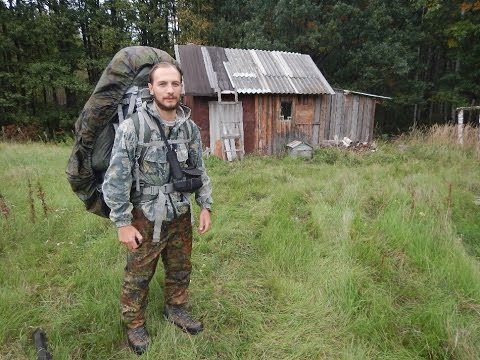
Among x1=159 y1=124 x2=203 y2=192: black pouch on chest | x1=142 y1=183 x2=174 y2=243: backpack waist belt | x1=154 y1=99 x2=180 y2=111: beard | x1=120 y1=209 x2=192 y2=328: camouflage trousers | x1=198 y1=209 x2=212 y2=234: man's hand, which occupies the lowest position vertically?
x1=120 y1=209 x2=192 y2=328: camouflage trousers

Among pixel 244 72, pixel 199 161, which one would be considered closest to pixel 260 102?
pixel 244 72

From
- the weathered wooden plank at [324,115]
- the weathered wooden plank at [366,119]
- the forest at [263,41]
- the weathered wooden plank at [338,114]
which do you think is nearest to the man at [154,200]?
the weathered wooden plank at [324,115]

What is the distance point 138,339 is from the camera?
2221mm

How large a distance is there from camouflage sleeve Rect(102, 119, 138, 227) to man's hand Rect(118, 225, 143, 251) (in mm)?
42

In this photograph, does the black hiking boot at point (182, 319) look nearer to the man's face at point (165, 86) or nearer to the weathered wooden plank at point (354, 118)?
the man's face at point (165, 86)

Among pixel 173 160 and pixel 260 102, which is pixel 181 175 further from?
pixel 260 102

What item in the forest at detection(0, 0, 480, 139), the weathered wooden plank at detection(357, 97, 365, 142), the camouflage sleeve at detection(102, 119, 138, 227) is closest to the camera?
the camouflage sleeve at detection(102, 119, 138, 227)

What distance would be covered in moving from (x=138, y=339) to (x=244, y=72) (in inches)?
338

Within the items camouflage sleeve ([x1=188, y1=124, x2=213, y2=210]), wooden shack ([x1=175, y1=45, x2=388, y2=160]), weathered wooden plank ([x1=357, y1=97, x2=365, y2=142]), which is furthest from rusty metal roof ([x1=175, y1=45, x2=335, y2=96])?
camouflage sleeve ([x1=188, y1=124, x2=213, y2=210])

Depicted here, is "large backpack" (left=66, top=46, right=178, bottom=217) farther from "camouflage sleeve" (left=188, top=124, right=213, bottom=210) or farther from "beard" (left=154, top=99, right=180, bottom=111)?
"camouflage sleeve" (left=188, top=124, right=213, bottom=210)

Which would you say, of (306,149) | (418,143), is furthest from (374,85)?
(306,149)

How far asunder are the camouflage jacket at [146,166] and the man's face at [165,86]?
10cm

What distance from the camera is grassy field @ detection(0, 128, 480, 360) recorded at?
2270 millimetres

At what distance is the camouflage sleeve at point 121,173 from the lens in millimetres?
1905
